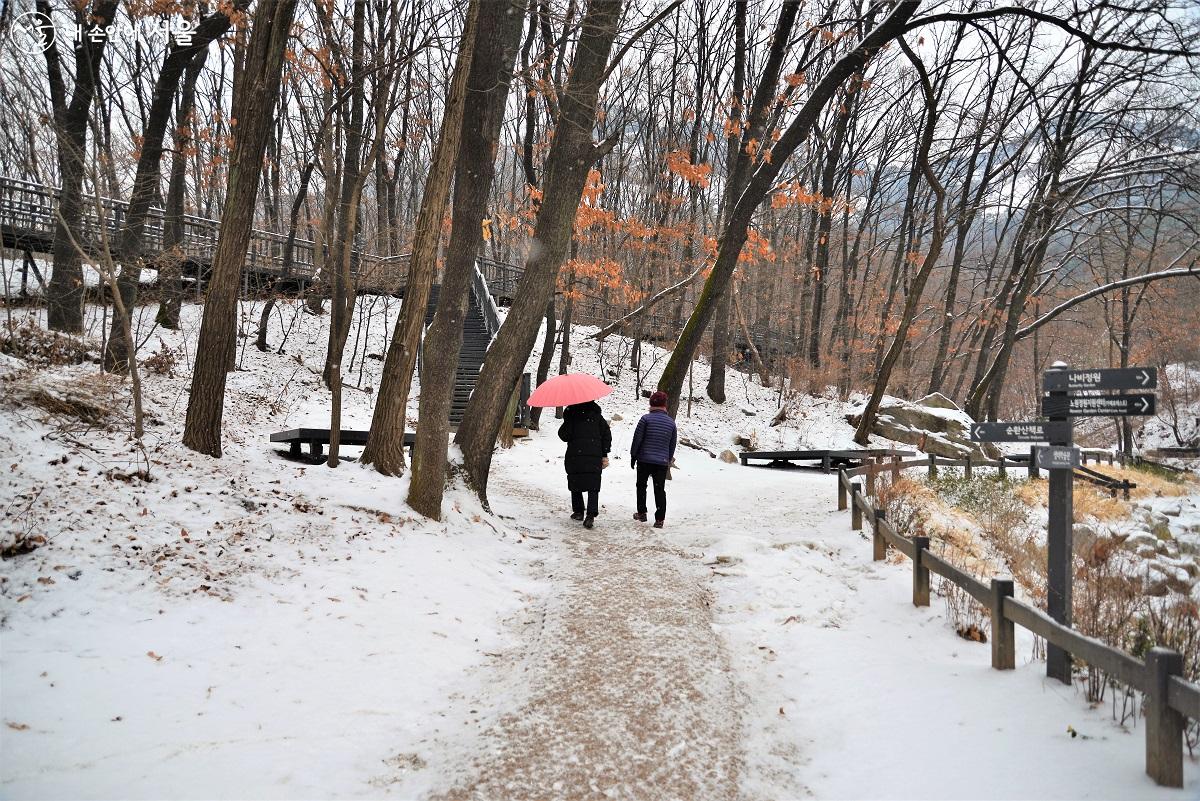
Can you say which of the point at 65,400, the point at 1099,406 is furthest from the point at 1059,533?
the point at 65,400

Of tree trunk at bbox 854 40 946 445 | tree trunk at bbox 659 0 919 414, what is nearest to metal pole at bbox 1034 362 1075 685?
tree trunk at bbox 659 0 919 414

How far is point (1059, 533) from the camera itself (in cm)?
419

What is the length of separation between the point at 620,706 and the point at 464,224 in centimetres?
509

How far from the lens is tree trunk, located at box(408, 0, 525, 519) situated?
6.87 meters

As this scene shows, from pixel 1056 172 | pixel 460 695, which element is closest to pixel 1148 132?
pixel 1056 172

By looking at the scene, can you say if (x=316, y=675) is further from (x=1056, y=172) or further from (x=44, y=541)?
(x=1056, y=172)

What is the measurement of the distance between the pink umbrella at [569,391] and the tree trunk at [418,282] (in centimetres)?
195

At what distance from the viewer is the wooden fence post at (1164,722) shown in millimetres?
2883

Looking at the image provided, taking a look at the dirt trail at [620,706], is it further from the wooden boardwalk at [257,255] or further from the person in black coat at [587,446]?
the wooden boardwalk at [257,255]

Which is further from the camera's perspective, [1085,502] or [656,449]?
[1085,502]

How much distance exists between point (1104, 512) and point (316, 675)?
50.8ft

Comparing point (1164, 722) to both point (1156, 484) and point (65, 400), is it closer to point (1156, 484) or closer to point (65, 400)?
point (65, 400)

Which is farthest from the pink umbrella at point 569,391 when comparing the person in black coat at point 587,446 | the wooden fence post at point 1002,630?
the wooden fence post at point 1002,630

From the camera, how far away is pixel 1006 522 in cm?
1087
